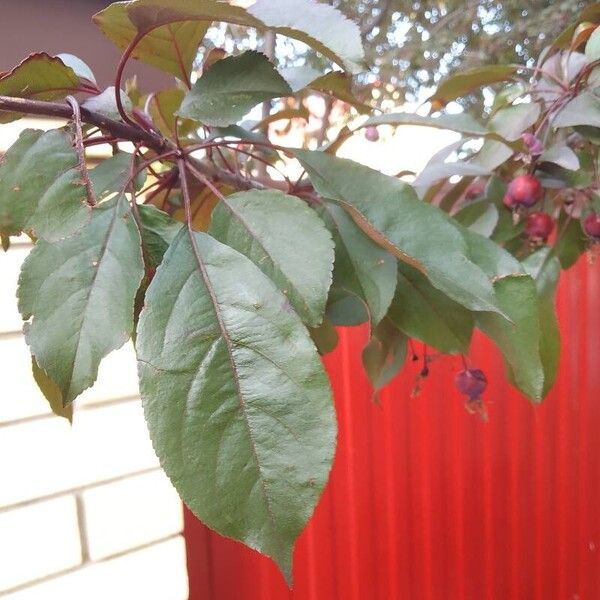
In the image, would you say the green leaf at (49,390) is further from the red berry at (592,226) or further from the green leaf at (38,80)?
the red berry at (592,226)

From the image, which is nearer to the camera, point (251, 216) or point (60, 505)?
point (251, 216)

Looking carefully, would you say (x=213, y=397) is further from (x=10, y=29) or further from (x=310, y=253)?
(x=10, y=29)

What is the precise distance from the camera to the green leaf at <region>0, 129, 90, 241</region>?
0.90 feet

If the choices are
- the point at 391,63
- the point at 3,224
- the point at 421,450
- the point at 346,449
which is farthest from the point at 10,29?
the point at 391,63

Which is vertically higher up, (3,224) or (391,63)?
(391,63)

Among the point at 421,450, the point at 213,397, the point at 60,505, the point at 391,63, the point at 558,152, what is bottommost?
the point at 421,450

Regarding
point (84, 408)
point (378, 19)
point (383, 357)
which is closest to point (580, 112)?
point (383, 357)

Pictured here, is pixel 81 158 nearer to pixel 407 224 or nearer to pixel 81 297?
pixel 81 297

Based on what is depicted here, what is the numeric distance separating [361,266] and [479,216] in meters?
0.23

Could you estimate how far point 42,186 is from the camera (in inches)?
11.2

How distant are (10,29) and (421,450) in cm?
110

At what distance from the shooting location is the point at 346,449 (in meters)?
1.22

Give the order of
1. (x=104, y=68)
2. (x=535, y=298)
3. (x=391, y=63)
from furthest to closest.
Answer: (x=391, y=63) → (x=104, y=68) → (x=535, y=298)

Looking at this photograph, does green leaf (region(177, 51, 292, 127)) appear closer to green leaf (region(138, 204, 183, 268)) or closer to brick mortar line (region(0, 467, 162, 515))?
green leaf (region(138, 204, 183, 268))
